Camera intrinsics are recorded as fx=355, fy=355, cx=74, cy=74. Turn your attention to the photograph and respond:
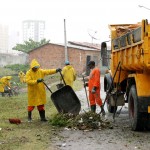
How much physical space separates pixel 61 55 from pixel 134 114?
34.0 m

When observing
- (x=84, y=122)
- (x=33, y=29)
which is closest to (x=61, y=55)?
(x=84, y=122)

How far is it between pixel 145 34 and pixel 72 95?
347cm

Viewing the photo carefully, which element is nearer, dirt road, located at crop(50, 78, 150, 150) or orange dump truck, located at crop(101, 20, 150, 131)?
dirt road, located at crop(50, 78, 150, 150)

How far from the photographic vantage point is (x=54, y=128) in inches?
336

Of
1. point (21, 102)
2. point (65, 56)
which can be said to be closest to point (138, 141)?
point (21, 102)

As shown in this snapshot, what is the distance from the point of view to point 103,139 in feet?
23.7

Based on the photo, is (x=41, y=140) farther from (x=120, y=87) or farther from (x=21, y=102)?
(x=21, y=102)

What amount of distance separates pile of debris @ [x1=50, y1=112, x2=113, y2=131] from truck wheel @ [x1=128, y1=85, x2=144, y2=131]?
25.7 inches

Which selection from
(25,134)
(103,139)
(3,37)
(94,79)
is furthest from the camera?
(3,37)

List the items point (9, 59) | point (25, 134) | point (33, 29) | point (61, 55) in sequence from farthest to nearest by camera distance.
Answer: point (33, 29), point (9, 59), point (61, 55), point (25, 134)

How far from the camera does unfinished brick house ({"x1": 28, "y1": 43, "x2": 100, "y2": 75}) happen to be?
1608 inches

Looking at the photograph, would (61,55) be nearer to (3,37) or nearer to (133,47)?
(133,47)

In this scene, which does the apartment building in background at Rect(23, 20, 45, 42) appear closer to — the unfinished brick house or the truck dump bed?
the unfinished brick house

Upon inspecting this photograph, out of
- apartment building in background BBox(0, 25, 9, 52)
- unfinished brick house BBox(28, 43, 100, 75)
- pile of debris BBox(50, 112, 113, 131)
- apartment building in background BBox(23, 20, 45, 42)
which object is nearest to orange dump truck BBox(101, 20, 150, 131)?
pile of debris BBox(50, 112, 113, 131)
